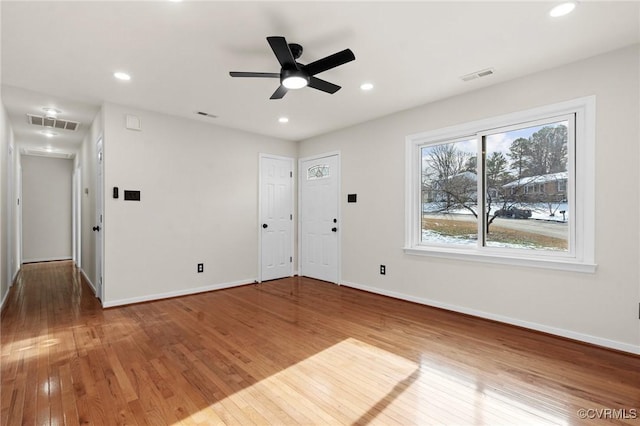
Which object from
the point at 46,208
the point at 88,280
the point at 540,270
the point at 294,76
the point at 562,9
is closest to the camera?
the point at 562,9

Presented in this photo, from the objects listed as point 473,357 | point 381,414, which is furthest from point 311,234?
point 381,414

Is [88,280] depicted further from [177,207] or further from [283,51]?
[283,51]

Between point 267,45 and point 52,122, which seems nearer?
point 267,45

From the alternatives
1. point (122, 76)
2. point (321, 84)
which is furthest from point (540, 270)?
point (122, 76)

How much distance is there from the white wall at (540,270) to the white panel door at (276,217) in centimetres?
163

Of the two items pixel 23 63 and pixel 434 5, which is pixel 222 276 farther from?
pixel 434 5

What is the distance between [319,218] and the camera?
216 inches

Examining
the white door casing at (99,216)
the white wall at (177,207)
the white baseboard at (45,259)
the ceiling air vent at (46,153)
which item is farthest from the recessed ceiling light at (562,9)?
the white baseboard at (45,259)

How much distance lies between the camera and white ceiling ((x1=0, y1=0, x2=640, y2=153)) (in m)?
2.13

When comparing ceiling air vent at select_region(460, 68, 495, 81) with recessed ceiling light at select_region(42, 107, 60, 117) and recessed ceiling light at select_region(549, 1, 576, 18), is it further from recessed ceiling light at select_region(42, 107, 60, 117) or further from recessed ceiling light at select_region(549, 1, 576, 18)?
recessed ceiling light at select_region(42, 107, 60, 117)

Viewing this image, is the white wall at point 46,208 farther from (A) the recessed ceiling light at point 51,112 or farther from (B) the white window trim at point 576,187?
(B) the white window trim at point 576,187

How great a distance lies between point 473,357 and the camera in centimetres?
253

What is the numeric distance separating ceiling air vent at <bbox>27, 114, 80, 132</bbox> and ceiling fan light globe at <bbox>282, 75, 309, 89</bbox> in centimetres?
398

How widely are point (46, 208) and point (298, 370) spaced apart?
27.2ft
